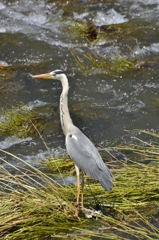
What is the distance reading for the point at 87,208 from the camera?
470cm

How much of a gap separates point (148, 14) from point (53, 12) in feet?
5.66

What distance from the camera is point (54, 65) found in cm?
885

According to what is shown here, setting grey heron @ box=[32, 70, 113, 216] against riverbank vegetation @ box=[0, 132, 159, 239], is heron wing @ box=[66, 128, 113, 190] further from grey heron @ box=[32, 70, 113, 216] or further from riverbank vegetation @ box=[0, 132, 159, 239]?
riverbank vegetation @ box=[0, 132, 159, 239]

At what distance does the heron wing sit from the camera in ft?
14.8

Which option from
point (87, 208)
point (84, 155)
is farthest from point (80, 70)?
point (87, 208)

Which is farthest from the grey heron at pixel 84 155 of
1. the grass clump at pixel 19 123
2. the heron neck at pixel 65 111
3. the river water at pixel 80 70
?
the grass clump at pixel 19 123

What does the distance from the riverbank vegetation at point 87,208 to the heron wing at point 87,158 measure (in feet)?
0.81

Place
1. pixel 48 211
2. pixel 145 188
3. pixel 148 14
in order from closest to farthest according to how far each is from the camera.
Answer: pixel 48 211 → pixel 145 188 → pixel 148 14

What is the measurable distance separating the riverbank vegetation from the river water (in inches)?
76.2

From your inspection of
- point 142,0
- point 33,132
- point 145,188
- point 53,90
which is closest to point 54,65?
point 53,90

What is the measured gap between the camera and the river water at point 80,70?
720 centimetres

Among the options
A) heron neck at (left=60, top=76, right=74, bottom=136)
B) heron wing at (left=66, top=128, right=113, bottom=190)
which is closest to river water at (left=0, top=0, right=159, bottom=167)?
heron neck at (left=60, top=76, right=74, bottom=136)

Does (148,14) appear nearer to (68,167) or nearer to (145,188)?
(68,167)

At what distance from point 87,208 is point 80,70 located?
165 inches
